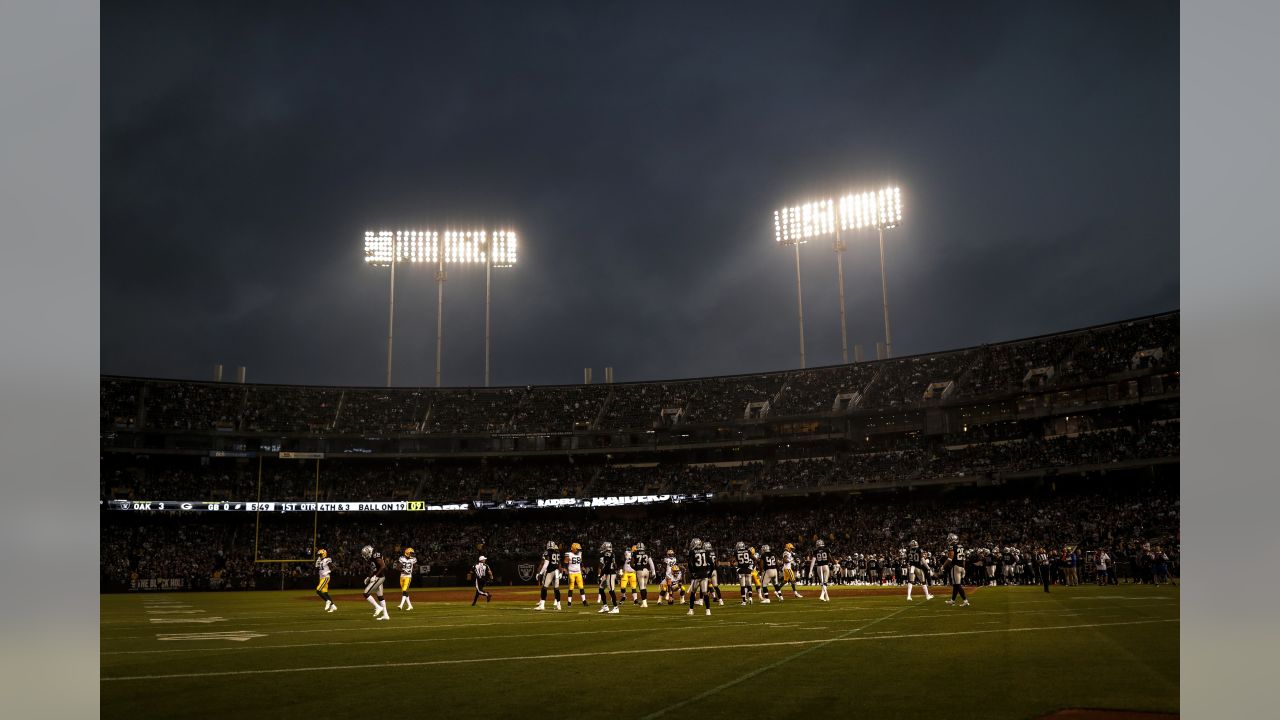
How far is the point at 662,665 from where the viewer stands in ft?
37.6

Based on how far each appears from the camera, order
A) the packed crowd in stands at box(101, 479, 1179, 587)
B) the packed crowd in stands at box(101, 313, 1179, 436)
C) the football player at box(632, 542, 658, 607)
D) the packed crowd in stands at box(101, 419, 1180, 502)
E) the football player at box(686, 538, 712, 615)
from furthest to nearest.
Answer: the packed crowd in stands at box(101, 419, 1180, 502) < the packed crowd in stands at box(101, 313, 1179, 436) < the packed crowd in stands at box(101, 479, 1179, 587) < the football player at box(632, 542, 658, 607) < the football player at box(686, 538, 712, 615)

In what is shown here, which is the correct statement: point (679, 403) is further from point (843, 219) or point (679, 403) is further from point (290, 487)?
point (290, 487)

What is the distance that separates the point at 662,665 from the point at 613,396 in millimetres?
55659

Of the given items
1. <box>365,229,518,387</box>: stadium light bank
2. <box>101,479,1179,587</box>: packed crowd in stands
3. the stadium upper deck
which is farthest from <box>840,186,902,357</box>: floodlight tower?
<box>365,229,518,387</box>: stadium light bank

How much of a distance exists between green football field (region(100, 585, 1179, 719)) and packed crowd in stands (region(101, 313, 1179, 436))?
35.0 m

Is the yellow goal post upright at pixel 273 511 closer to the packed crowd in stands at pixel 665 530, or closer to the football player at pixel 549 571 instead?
the packed crowd in stands at pixel 665 530

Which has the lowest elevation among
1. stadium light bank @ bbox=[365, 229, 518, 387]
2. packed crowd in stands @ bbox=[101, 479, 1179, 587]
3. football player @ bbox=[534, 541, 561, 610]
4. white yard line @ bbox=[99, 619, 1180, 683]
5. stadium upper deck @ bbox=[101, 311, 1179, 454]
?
packed crowd in stands @ bbox=[101, 479, 1179, 587]

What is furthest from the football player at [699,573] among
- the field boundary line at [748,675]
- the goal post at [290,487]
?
the goal post at [290,487]

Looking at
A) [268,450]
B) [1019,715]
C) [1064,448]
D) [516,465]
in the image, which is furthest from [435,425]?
[1019,715]

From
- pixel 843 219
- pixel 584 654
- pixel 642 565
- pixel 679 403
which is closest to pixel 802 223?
pixel 843 219

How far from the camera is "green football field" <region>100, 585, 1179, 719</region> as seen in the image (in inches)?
339

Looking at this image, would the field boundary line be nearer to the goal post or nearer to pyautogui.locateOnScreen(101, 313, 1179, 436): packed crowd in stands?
pyautogui.locateOnScreen(101, 313, 1179, 436): packed crowd in stands
